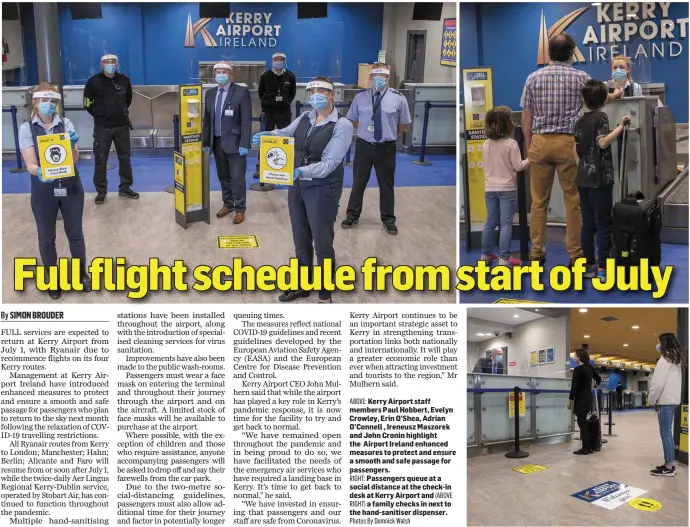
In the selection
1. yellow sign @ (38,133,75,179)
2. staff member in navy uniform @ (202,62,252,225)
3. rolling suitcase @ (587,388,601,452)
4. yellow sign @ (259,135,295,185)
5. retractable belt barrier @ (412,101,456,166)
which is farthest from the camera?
rolling suitcase @ (587,388,601,452)

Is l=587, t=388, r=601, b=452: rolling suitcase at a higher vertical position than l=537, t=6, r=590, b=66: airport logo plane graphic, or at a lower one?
lower

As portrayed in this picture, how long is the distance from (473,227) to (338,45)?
3.38 meters

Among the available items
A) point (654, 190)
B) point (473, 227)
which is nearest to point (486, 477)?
point (473, 227)

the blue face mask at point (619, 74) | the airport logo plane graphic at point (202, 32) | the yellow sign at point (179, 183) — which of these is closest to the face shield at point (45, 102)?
the yellow sign at point (179, 183)

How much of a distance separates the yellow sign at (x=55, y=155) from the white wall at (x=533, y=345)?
3.52 m

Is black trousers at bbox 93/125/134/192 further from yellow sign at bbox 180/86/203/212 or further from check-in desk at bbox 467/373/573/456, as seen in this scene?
check-in desk at bbox 467/373/573/456

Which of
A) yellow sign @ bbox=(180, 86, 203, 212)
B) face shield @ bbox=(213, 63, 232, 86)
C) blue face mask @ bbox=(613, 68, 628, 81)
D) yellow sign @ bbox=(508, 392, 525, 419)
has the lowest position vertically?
yellow sign @ bbox=(508, 392, 525, 419)

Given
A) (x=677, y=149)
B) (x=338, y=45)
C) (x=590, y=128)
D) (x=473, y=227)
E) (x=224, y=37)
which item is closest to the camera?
(x=590, y=128)

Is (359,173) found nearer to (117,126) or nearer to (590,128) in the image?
(590,128)

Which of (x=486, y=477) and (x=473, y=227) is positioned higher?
(x=473, y=227)

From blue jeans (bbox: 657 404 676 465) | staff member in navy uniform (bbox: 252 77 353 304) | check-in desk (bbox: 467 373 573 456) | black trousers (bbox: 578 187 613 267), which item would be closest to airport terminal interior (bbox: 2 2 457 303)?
staff member in navy uniform (bbox: 252 77 353 304)

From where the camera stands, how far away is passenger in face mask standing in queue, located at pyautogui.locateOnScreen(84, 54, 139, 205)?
5.12m

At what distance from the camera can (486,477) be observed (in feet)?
14.5

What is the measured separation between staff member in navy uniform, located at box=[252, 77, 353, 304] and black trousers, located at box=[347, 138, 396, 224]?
2.70ft
